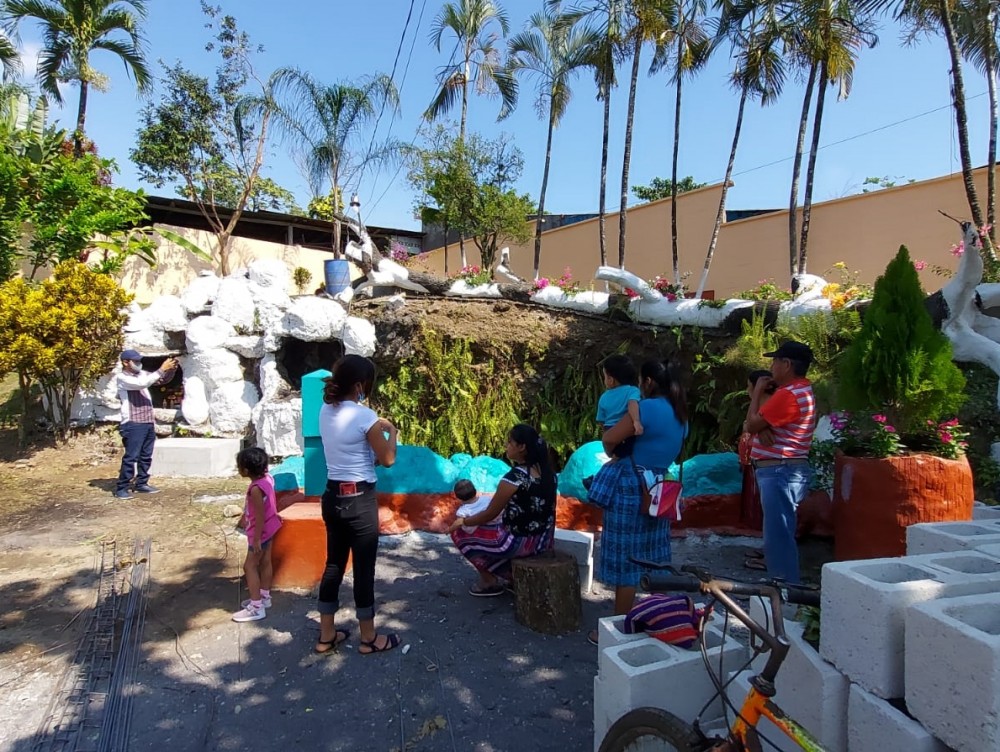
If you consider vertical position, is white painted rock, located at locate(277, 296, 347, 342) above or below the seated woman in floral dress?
above

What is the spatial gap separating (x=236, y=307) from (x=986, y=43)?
13.0 meters

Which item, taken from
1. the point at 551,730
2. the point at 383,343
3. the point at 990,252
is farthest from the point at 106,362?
the point at 990,252

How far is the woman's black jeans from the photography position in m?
3.22

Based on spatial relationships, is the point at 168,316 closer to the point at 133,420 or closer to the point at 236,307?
the point at 236,307

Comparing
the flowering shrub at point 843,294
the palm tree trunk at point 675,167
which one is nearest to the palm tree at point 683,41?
the palm tree trunk at point 675,167

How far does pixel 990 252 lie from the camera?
6711mm

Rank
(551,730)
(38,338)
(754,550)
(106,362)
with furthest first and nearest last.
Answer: (106,362) < (38,338) < (754,550) < (551,730)

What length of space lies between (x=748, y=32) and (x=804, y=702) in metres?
14.3

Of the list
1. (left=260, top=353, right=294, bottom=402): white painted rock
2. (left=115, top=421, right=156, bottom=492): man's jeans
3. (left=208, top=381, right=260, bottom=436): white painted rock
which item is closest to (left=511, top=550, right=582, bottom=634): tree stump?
(left=115, top=421, right=156, bottom=492): man's jeans

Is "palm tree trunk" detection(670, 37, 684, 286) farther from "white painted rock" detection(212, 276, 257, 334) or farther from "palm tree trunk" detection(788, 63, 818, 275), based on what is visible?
"white painted rock" detection(212, 276, 257, 334)

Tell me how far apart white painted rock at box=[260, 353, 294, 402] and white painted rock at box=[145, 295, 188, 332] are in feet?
4.67

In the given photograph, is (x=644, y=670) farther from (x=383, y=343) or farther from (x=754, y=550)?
(x=383, y=343)

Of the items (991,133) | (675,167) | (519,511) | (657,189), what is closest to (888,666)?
(519,511)

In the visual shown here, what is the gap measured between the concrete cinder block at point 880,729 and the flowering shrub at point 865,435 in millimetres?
2416
